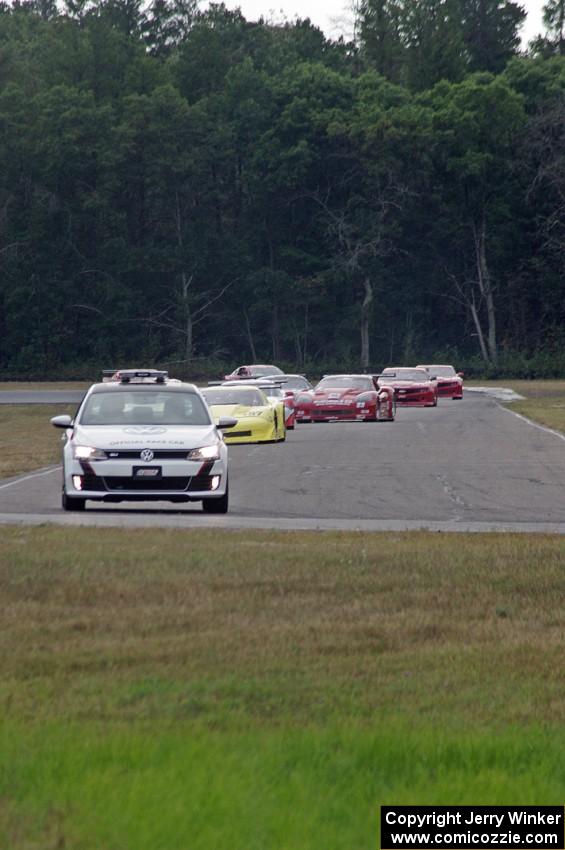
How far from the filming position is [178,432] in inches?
747

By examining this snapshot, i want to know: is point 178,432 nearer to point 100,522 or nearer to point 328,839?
point 100,522

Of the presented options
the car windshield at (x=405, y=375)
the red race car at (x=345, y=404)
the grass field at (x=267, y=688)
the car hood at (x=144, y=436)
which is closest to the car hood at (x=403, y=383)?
the car windshield at (x=405, y=375)

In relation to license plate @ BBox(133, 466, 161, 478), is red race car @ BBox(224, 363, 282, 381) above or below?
below

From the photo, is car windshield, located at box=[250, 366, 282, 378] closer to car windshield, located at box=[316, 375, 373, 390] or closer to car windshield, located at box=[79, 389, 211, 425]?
car windshield, located at box=[316, 375, 373, 390]

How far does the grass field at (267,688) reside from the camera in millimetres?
5609

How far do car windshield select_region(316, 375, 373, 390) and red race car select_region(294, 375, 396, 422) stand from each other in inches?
2.7

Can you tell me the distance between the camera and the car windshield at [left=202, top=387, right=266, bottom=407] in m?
34.3

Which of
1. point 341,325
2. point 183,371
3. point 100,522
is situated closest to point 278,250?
point 341,325

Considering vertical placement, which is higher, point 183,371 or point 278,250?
point 278,250

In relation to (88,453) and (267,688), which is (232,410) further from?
(267,688)

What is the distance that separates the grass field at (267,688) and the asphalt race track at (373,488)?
341 cm

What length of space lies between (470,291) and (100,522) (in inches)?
3603

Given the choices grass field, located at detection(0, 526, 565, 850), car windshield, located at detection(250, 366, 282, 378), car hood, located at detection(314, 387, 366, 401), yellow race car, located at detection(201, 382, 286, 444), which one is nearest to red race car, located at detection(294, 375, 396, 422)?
car hood, located at detection(314, 387, 366, 401)

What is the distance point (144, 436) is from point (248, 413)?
15.0 meters
